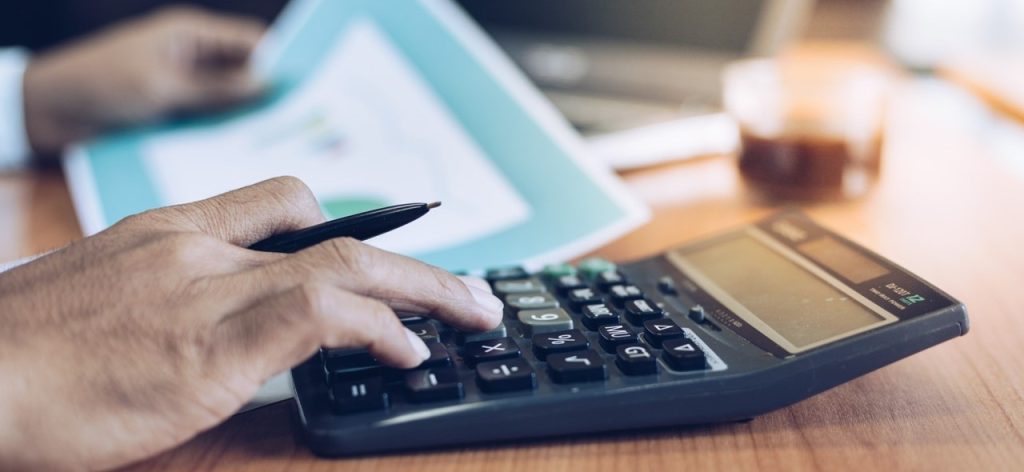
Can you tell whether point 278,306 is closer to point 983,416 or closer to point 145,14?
point 983,416

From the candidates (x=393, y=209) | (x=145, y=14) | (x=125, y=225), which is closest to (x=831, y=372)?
(x=393, y=209)

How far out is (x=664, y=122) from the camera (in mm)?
828

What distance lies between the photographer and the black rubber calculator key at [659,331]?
0.40 m

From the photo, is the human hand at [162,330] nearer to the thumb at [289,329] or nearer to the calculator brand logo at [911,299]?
the thumb at [289,329]

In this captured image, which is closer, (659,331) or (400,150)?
(659,331)

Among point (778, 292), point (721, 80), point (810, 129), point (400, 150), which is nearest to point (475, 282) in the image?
point (778, 292)

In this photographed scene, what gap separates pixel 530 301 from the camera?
450mm

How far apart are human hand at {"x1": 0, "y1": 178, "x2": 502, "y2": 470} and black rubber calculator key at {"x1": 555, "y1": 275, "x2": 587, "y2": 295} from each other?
10 cm

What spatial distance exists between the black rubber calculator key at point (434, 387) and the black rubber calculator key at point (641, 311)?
102 millimetres

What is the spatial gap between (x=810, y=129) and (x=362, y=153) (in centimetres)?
37

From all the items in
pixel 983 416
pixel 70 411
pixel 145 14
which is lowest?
pixel 983 416

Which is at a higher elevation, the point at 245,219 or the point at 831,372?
the point at 245,219

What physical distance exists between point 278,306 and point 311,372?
0.18 ft

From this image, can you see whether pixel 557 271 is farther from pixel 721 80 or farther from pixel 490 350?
pixel 721 80
